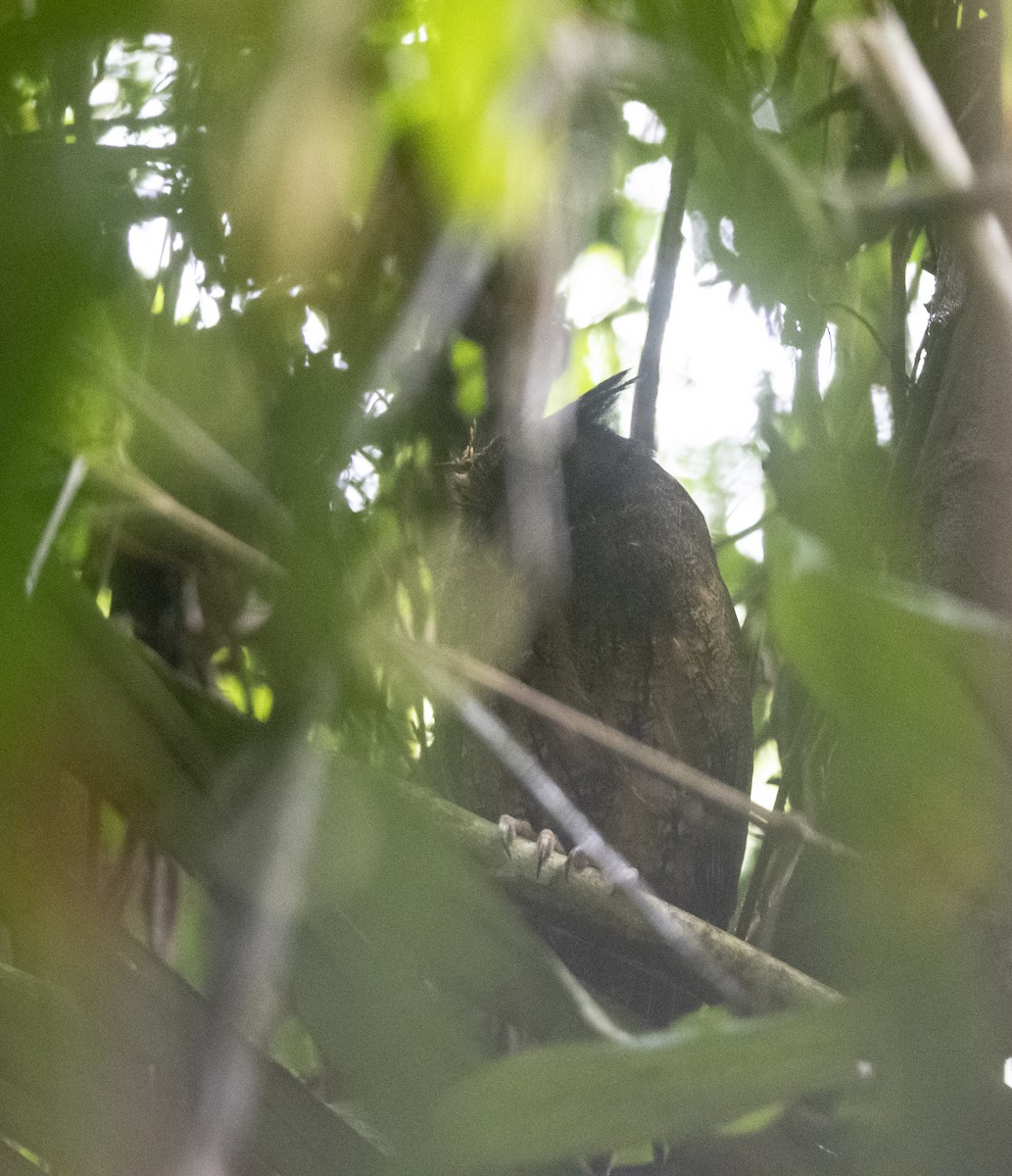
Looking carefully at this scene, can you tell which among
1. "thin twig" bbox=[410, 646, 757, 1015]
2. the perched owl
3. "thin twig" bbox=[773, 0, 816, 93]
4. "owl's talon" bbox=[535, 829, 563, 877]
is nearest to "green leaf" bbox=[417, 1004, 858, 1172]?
"thin twig" bbox=[410, 646, 757, 1015]

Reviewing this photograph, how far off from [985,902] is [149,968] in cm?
45

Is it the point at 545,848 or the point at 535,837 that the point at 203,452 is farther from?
the point at 535,837

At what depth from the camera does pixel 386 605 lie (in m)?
0.73

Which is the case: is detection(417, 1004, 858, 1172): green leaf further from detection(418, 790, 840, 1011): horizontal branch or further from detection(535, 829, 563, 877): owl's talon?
detection(535, 829, 563, 877): owl's talon

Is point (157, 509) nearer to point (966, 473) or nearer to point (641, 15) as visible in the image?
point (641, 15)

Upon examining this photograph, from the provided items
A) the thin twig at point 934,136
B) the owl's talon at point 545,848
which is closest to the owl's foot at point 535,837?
the owl's talon at point 545,848

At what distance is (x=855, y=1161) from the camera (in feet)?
1.87

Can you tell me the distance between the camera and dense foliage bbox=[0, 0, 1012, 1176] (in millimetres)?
406

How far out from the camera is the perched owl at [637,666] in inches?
51.0

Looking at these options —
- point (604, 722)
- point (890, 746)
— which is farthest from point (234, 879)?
point (604, 722)

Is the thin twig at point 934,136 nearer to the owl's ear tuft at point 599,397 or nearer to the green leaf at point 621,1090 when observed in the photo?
the green leaf at point 621,1090

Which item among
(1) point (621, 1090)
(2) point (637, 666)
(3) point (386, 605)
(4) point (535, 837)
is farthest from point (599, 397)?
(1) point (621, 1090)

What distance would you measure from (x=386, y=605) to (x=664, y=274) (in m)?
0.34

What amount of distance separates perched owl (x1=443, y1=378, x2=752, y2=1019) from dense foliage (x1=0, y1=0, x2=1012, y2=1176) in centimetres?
35
